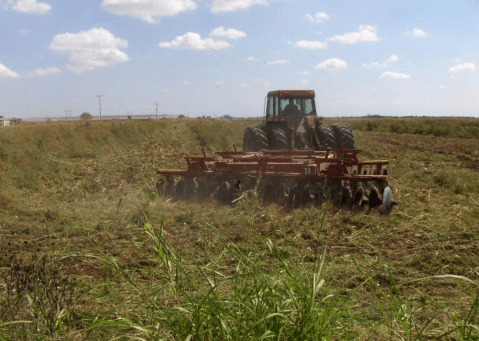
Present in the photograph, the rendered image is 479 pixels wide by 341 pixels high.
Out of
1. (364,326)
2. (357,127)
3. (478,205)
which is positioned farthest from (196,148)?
(357,127)

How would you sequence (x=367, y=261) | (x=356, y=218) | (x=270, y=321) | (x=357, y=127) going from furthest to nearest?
(x=357, y=127) → (x=356, y=218) → (x=367, y=261) → (x=270, y=321)

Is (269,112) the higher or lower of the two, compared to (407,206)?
higher

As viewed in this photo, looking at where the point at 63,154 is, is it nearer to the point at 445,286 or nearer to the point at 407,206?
the point at 407,206

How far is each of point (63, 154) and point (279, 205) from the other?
11406 millimetres

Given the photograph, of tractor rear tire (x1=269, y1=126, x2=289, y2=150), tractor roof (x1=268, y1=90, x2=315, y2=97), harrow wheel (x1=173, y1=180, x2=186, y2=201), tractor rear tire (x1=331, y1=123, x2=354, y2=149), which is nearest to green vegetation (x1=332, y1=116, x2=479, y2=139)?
tractor rear tire (x1=331, y1=123, x2=354, y2=149)

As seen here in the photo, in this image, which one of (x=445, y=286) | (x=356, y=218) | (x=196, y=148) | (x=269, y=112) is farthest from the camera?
(x=196, y=148)

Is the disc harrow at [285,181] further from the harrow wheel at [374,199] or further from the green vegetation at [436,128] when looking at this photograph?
the green vegetation at [436,128]

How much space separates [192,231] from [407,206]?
13.0 feet

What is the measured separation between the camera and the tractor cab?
40.0 feet

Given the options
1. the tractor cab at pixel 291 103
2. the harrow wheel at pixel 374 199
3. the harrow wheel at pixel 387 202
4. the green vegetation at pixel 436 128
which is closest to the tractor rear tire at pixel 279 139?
the tractor cab at pixel 291 103

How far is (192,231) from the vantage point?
679 cm

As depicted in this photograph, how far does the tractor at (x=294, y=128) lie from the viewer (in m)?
11.8

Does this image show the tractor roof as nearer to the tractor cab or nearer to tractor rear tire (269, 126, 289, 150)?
the tractor cab

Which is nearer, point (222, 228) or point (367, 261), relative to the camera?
point (367, 261)
